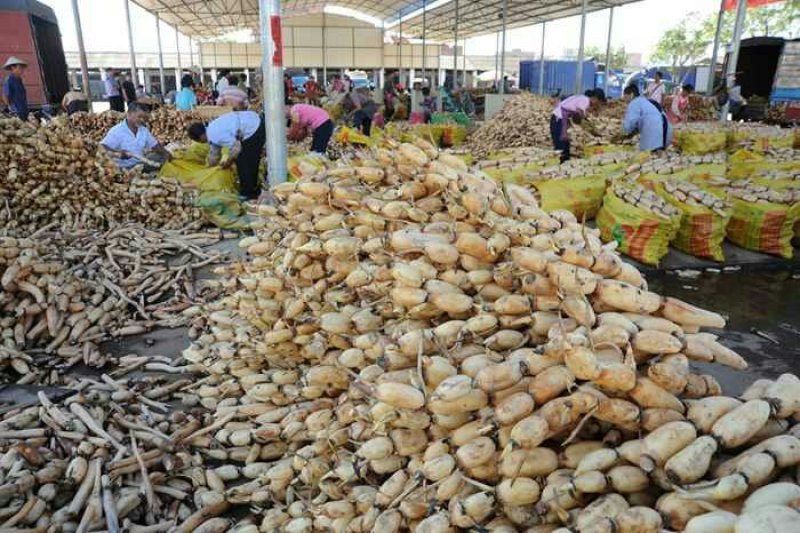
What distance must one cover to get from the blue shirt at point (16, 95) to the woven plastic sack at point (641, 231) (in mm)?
8721

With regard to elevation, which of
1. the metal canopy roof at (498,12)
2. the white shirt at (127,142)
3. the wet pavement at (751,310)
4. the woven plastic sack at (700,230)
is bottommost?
the wet pavement at (751,310)

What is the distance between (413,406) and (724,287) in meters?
4.36

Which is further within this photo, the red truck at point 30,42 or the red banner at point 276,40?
the red truck at point 30,42

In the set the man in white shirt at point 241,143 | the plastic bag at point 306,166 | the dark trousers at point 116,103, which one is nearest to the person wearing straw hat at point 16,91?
the dark trousers at point 116,103

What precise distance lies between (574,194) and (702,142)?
4.75 m

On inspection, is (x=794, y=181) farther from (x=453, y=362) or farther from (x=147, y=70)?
(x=147, y=70)

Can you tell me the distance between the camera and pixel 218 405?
2920mm

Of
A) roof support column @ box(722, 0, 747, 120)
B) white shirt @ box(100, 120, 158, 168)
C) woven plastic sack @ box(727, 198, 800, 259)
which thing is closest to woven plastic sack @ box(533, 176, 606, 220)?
woven plastic sack @ box(727, 198, 800, 259)

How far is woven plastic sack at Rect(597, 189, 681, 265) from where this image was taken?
5.18 meters

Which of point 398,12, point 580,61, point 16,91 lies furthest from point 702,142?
point 398,12

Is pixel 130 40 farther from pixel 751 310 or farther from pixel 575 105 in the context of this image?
pixel 751 310

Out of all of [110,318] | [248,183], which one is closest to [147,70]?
[248,183]

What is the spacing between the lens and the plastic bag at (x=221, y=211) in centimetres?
616

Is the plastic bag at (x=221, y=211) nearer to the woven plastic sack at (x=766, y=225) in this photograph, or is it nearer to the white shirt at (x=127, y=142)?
the white shirt at (x=127, y=142)
